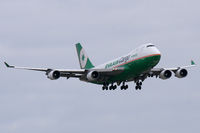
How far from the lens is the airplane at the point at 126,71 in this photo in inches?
3684

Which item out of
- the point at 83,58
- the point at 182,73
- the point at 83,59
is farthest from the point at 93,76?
the point at 83,58

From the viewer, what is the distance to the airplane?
307 feet

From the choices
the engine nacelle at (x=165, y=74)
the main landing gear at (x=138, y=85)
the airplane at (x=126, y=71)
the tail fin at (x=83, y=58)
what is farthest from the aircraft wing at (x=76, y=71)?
the tail fin at (x=83, y=58)

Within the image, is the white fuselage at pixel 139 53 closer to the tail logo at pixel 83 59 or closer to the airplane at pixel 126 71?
the airplane at pixel 126 71

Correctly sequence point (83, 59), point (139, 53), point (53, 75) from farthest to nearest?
point (83, 59) → point (53, 75) → point (139, 53)

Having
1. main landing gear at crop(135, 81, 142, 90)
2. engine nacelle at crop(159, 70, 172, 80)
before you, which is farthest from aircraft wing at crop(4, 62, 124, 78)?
engine nacelle at crop(159, 70, 172, 80)

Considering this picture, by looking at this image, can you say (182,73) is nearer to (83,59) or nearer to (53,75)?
(83,59)

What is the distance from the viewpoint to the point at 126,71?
96.0 m

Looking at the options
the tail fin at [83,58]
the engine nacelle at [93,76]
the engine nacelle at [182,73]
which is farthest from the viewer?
the tail fin at [83,58]

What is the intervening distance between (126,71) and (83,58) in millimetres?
21216

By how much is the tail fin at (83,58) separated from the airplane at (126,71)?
681 centimetres

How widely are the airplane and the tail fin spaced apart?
268 inches

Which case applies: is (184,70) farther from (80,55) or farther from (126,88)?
(80,55)

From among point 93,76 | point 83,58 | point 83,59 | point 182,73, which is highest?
point 83,58
